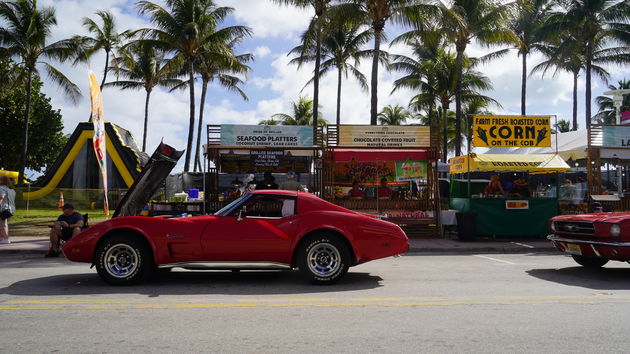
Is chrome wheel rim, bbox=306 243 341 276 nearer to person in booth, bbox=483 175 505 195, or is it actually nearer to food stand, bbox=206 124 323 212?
food stand, bbox=206 124 323 212

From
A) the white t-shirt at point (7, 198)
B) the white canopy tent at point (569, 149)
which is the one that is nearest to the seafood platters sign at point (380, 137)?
the white canopy tent at point (569, 149)

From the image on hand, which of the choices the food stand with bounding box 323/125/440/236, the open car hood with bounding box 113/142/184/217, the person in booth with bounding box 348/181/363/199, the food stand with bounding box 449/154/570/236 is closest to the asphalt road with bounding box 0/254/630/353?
the open car hood with bounding box 113/142/184/217

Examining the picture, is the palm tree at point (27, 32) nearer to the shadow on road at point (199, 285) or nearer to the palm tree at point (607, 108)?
the shadow on road at point (199, 285)

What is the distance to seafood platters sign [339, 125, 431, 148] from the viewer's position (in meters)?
14.5

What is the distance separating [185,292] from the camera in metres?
6.16

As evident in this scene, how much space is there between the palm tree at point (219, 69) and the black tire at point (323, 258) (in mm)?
22146

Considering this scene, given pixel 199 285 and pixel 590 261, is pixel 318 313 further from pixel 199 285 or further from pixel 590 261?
pixel 590 261

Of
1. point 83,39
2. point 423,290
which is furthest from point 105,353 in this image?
point 83,39

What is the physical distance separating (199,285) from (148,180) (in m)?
2.45

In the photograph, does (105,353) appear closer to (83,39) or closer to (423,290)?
(423,290)

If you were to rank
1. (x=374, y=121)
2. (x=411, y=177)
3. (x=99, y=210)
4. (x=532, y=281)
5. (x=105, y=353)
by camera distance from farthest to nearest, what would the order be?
(x=99, y=210), (x=374, y=121), (x=411, y=177), (x=532, y=281), (x=105, y=353)

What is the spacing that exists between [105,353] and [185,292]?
7.66 feet

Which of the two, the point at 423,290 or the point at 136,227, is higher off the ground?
the point at 136,227

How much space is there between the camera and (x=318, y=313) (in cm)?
513
